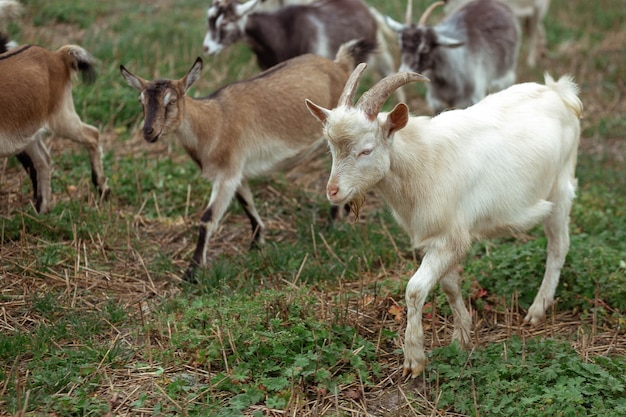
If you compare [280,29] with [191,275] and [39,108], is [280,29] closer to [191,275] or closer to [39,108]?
[39,108]

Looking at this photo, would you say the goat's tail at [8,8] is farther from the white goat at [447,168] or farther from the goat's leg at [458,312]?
the goat's leg at [458,312]

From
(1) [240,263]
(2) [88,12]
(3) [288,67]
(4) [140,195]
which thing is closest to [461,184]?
(1) [240,263]

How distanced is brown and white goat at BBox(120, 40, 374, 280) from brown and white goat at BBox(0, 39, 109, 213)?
62 centimetres

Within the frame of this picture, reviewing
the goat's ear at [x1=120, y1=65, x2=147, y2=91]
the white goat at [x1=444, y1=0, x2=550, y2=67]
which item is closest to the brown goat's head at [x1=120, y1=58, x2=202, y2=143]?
the goat's ear at [x1=120, y1=65, x2=147, y2=91]

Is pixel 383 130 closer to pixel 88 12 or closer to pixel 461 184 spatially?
pixel 461 184

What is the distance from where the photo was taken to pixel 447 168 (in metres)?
4.50

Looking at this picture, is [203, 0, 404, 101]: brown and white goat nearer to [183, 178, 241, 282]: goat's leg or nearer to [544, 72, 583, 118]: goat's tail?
[183, 178, 241, 282]: goat's leg

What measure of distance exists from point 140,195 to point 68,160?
99cm

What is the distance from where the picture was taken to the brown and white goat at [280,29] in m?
8.64

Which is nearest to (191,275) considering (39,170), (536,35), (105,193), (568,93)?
(105,193)

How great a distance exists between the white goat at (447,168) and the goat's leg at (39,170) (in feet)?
9.74

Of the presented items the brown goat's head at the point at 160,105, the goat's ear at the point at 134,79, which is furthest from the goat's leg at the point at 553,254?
the goat's ear at the point at 134,79

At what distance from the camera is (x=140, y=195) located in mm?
6941

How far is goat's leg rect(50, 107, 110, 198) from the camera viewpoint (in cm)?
642
